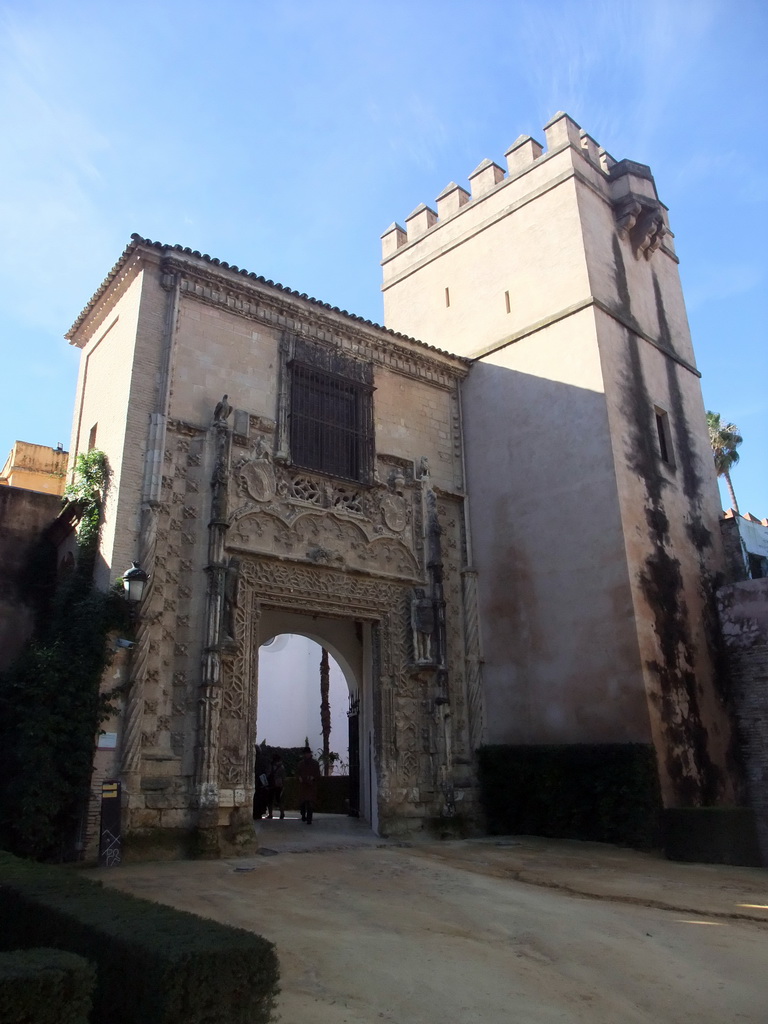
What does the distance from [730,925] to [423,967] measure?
3.17 m

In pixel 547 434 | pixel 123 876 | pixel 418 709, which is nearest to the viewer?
pixel 123 876

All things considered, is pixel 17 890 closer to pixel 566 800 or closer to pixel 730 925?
pixel 730 925

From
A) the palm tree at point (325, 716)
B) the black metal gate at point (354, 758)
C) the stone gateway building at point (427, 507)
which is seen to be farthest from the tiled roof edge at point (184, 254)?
the palm tree at point (325, 716)

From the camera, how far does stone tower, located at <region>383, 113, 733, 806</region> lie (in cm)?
1231

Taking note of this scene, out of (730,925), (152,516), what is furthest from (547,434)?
(730,925)

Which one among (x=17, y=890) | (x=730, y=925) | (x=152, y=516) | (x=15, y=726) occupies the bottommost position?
(x=730, y=925)

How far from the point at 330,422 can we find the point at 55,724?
6.22m

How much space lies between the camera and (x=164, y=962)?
3512mm

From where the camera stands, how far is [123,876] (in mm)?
8047

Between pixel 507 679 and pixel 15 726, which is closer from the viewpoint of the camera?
pixel 15 726

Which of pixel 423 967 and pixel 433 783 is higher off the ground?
pixel 433 783

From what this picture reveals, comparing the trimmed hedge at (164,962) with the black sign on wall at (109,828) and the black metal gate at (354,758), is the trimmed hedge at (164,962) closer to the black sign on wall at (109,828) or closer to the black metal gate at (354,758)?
the black sign on wall at (109,828)

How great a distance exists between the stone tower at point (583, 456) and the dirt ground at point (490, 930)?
278 centimetres

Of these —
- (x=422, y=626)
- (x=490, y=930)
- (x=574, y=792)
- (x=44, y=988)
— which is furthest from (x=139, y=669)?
(x=44, y=988)
